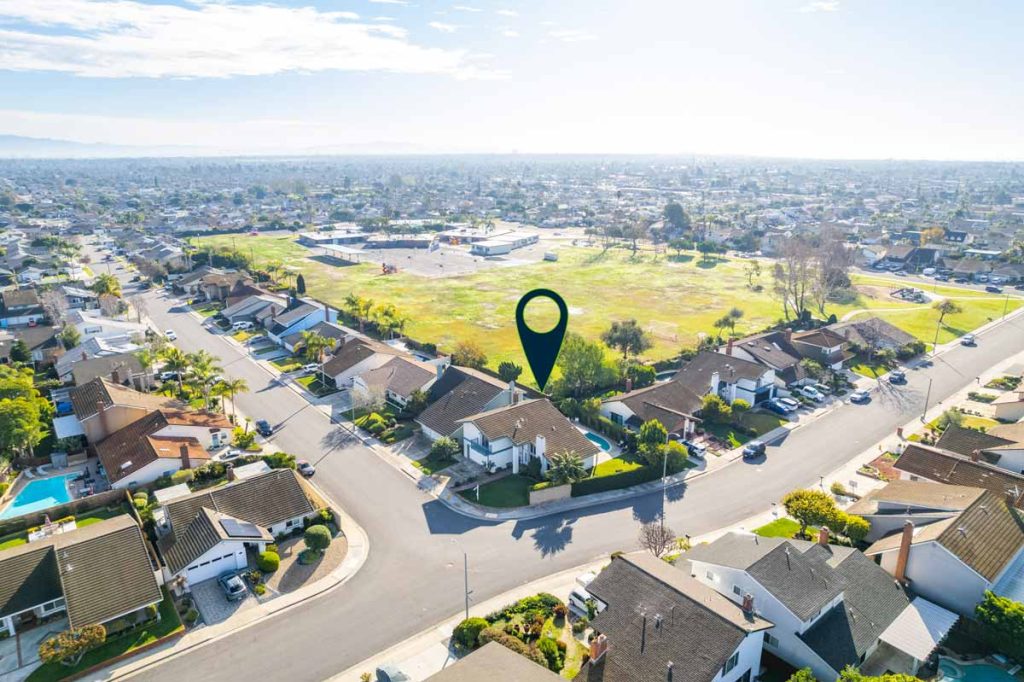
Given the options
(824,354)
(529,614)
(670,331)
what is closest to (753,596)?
(529,614)

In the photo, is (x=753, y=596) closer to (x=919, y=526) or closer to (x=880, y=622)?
(x=880, y=622)

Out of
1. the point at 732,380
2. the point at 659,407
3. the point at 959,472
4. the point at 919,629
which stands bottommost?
the point at 919,629

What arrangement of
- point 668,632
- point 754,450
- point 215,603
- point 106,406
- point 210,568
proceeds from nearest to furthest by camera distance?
point 668,632
point 215,603
point 210,568
point 106,406
point 754,450

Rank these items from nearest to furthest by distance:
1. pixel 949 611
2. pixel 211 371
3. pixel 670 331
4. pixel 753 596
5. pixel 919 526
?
pixel 753 596, pixel 949 611, pixel 919 526, pixel 211 371, pixel 670 331

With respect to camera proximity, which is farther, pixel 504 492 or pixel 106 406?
pixel 106 406

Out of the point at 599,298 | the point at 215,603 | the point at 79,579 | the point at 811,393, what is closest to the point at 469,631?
the point at 215,603

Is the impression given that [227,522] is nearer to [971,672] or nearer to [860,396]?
[971,672]

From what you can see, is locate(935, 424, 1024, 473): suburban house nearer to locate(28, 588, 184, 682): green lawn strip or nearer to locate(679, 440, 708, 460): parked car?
locate(679, 440, 708, 460): parked car
